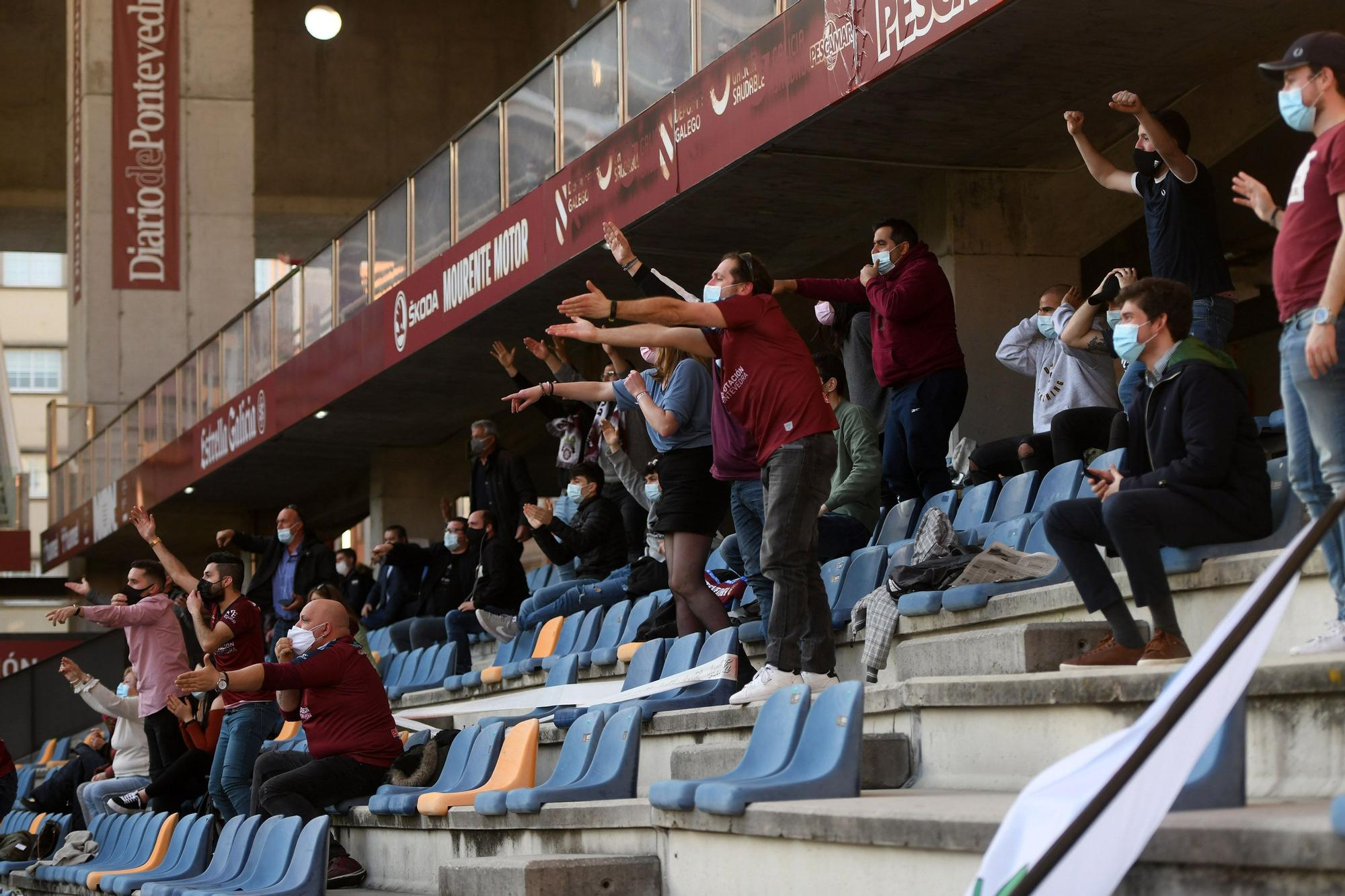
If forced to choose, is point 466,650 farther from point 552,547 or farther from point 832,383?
point 832,383

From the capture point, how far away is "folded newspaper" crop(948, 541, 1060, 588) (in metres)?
5.52

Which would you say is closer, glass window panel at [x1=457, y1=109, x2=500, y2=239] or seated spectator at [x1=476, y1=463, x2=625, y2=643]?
seated spectator at [x1=476, y1=463, x2=625, y2=643]

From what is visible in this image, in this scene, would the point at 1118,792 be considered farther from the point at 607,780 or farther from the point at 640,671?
the point at 640,671

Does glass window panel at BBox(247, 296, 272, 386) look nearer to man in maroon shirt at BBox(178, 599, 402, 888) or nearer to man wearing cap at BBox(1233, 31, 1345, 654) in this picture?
man in maroon shirt at BBox(178, 599, 402, 888)

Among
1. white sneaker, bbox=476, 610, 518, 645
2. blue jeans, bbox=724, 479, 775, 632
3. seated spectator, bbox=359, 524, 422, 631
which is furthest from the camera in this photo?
seated spectator, bbox=359, 524, 422, 631

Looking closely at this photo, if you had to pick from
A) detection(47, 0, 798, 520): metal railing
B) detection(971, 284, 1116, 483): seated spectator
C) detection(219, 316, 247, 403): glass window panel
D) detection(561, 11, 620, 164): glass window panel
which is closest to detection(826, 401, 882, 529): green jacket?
detection(971, 284, 1116, 483): seated spectator

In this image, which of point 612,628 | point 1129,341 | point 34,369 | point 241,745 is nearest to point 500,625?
point 612,628

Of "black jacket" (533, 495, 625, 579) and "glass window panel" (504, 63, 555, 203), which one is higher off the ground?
"glass window panel" (504, 63, 555, 203)

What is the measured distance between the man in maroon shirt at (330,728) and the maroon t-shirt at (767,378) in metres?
2.32

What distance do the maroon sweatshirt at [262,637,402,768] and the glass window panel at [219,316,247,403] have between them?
11.7 meters

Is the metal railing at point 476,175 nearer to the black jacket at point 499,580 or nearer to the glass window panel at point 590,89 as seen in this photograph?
the glass window panel at point 590,89

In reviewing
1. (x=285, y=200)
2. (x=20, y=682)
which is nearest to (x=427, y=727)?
(x=20, y=682)

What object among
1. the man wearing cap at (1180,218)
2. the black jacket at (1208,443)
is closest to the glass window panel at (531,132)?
the man wearing cap at (1180,218)

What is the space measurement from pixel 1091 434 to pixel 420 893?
3220 mm
